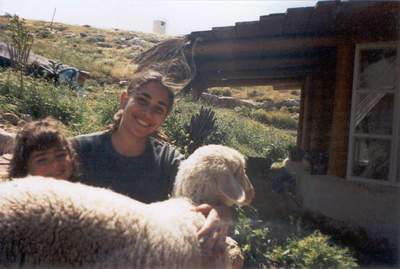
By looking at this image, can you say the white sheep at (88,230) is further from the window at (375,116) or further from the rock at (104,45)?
the rock at (104,45)

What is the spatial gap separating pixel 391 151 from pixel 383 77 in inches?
40.6

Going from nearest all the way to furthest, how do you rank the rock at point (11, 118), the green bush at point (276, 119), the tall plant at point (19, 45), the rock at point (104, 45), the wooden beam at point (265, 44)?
the wooden beam at point (265, 44)
the rock at point (11, 118)
the tall plant at point (19, 45)
the green bush at point (276, 119)
the rock at point (104, 45)

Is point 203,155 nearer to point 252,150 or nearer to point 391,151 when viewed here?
point 391,151

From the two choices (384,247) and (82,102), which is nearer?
(384,247)

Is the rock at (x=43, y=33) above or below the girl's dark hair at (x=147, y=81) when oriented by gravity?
above

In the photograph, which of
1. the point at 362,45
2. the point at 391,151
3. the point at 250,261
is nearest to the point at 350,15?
the point at 362,45

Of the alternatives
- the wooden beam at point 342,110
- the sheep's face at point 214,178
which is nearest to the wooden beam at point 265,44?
the wooden beam at point 342,110

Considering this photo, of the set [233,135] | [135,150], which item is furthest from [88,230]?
[233,135]

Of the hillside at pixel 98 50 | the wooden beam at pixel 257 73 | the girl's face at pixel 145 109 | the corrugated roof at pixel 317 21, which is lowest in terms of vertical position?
the girl's face at pixel 145 109

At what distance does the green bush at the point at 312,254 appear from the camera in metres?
4.36

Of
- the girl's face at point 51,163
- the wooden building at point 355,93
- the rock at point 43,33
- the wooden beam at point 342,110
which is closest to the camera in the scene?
the girl's face at point 51,163

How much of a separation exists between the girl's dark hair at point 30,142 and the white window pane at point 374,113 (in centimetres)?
479

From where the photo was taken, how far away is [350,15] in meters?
5.33

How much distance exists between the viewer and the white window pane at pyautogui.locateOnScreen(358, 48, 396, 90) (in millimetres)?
5648
